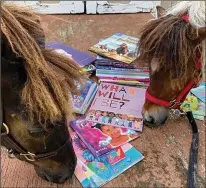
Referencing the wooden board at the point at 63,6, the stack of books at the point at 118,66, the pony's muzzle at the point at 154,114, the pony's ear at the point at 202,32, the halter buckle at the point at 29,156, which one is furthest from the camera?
the wooden board at the point at 63,6

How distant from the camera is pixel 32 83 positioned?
72cm

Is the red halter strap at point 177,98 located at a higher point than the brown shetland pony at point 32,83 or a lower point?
lower

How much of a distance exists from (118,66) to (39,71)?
888 millimetres

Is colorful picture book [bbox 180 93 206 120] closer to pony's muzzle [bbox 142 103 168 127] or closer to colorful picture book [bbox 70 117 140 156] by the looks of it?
pony's muzzle [bbox 142 103 168 127]

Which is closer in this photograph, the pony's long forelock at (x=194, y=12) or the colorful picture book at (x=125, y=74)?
the pony's long forelock at (x=194, y=12)

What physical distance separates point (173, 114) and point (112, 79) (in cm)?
33

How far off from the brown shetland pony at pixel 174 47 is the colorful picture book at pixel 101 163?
0.81 ft

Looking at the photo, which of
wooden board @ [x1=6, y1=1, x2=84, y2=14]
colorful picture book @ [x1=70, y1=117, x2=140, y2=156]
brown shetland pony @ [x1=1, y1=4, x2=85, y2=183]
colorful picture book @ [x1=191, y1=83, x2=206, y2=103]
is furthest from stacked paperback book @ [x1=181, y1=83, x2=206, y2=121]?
wooden board @ [x1=6, y1=1, x2=84, y2=14]

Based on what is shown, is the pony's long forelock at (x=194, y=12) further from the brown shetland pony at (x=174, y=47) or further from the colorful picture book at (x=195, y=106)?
the colorful picture book at (x=195, y=106)

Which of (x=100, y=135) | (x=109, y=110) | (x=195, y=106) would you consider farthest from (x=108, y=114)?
(x=195, y=106)

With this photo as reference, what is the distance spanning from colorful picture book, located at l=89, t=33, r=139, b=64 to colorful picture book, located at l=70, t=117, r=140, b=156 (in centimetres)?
42

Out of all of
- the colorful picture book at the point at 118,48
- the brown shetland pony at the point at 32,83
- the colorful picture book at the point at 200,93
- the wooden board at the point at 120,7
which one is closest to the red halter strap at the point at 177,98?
the colorful picture book at the point at 200,93

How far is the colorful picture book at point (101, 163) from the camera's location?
1107 mm

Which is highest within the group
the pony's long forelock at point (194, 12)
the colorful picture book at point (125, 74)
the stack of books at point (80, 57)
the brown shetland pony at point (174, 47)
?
the pony's long forelock at point (194, 12)
